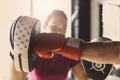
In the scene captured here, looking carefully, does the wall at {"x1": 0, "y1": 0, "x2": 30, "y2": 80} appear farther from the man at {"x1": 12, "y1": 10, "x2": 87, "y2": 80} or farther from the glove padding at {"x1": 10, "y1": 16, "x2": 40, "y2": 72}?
the glove padding at {"x1": 10, "y1": 16, "x2": 40, "y2": 72}

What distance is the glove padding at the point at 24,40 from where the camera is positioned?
0.46 meters

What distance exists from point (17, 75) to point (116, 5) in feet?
2.83

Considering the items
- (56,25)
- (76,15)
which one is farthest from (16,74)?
(76,15)

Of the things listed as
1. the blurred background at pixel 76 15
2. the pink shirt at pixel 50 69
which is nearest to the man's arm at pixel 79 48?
the pink shirt at pixel 50 69

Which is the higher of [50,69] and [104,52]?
[104,52]

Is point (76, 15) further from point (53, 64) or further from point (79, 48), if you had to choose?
point (79, 48)

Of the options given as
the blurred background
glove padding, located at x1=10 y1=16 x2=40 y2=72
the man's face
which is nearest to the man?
the man's face

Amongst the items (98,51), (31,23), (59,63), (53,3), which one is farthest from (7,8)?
(98,51)

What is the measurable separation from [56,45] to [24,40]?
6cm

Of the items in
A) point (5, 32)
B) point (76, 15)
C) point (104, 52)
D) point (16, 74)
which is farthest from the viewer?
point (76, 15)

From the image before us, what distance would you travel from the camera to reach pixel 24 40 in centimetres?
45

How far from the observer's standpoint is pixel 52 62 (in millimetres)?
1048

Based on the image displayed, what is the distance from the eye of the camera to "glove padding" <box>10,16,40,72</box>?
1.50 ft

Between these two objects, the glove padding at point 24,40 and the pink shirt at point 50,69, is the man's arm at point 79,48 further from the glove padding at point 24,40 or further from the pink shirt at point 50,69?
the pink shirt at point 50,69
